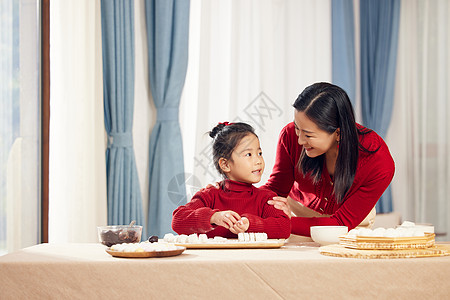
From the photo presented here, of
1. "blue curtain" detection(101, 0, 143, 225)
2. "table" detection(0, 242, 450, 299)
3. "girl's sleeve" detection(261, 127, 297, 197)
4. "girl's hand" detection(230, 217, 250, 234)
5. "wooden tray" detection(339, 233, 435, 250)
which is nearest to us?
"table" detection(0, 242, 450, 299)

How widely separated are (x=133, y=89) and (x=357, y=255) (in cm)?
254

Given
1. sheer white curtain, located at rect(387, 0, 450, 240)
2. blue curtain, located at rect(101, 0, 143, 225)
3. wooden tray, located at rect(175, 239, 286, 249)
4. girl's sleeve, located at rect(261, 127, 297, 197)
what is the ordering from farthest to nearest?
sheer white curtain, located at rect(387, 0, 450, 240) < blue curtain, located at rect(101, 0, 143, 225) < girl's sleeve, located at rect(261, 127, 297, 197) < wooden tray, located at rect(175, 239, 286, 249)

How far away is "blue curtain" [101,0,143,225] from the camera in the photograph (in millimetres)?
3352

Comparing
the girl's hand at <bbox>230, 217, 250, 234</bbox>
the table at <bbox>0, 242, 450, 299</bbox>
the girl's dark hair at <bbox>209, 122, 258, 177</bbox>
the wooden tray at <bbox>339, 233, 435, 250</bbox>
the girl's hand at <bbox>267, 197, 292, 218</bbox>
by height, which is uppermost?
the girl's dark hair at <bbox>209, 122, 258, 177</bbox>

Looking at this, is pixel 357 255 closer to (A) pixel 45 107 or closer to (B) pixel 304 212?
(B) pixel 304 212

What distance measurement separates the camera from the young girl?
1559 millimetres

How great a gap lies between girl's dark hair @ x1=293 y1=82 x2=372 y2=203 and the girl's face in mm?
255

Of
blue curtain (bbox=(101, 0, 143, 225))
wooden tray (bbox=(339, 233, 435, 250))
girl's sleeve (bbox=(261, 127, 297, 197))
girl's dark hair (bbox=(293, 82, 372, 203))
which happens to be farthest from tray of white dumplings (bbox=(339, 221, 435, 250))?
blue curtain (bbox=(101, 0, 143, 225))

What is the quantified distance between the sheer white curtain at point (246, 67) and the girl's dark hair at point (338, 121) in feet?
5.78

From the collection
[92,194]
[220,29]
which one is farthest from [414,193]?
[92,194]

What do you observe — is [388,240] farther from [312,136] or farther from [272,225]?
[312,136]

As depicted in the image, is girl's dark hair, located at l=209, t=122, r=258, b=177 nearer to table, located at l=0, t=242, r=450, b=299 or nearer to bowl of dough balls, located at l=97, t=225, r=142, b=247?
bowl of dough balls, located at l=97, t=225, r=142, b=247

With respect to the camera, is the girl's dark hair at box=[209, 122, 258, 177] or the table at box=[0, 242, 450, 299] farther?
the girl's dark hair at box=[209, 122, 258, 177]

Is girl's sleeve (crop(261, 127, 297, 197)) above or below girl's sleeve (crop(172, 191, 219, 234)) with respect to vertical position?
above
